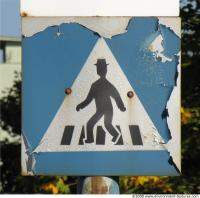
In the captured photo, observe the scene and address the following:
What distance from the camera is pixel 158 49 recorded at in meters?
1.75

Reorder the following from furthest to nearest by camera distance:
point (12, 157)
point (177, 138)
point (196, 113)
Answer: point (12, 157) < point (196, 113) < point (177, 138)

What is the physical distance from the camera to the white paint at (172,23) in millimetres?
1727

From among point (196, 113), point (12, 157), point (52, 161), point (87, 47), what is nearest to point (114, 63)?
point (87, 47)

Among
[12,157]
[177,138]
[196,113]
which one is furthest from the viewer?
[12,157]

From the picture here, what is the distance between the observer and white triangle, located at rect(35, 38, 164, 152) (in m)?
1.72

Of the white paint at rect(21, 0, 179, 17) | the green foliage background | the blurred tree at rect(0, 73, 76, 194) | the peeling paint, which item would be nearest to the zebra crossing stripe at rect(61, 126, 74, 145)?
the peeling paint

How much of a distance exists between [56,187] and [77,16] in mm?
2882

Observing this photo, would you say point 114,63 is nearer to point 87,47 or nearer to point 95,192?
point 87,47

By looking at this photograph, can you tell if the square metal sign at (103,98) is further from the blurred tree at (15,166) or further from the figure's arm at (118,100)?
the blurred tree at (15,166)

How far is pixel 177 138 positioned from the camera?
1709 millimetres

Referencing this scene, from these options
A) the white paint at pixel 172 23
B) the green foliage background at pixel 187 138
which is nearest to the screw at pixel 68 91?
the white paint at pixel 172 23

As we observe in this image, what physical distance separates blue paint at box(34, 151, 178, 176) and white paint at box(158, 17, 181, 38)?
1.11 ft

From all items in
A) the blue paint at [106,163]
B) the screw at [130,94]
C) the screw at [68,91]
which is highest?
the screw at [68,91]

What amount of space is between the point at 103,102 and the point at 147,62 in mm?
166
